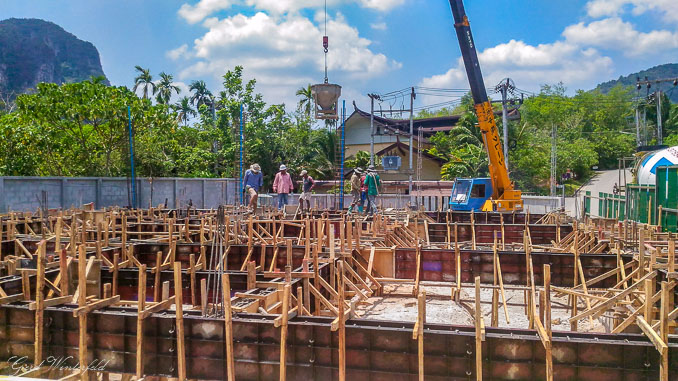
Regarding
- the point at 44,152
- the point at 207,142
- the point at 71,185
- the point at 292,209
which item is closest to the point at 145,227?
the point at 292,209

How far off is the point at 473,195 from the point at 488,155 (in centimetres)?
253

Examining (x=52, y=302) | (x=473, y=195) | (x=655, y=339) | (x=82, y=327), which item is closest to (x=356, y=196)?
(x=473, y=195)

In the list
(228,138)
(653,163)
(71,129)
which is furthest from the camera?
(228,138)

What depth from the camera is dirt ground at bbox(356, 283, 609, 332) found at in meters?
9.59

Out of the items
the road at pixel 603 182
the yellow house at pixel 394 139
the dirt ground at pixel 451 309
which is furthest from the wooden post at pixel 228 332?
the road at pixel 603 182

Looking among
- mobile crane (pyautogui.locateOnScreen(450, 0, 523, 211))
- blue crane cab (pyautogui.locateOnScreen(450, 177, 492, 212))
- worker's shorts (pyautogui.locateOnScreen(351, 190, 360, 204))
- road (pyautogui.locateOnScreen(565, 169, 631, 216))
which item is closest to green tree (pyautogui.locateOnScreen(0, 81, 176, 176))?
worker's shorts (pyautogui.locateOnScreen(351, 190, 360, 204))

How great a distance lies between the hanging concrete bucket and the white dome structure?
1302 cm

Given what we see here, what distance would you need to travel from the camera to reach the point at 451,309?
1041 cm

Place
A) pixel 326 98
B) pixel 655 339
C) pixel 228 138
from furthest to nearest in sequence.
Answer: pixel 228 138 < pixel 326 98 < pixel 655 339

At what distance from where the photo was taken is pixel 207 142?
38562 mm

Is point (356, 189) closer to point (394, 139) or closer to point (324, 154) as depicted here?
point (324, 154)

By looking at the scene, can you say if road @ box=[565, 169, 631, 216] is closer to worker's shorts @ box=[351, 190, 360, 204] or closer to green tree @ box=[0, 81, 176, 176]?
worker's shorts @ box=[351, 190, 360, 204]

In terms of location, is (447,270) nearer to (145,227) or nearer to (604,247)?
(604,247)

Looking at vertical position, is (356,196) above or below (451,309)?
above
